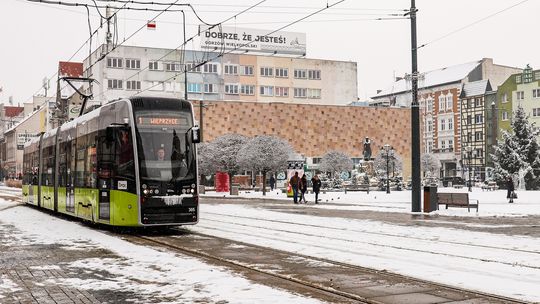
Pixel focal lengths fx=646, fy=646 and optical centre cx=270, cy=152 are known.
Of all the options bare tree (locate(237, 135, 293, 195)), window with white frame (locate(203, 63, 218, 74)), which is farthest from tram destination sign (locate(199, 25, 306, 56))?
bare tree (locate(237, 135, 293, 195))

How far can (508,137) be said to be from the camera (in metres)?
53.7

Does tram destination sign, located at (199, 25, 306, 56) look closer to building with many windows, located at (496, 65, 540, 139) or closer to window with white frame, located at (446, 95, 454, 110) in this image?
window with white frame, located at (446, 95, 454, 110)

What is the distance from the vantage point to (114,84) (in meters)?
81.3

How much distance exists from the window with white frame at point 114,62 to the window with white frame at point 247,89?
16613mm

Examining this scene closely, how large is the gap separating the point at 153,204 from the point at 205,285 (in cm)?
730

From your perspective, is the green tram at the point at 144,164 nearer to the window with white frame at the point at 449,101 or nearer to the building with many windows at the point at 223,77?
the building with many windows at the point at 223,77

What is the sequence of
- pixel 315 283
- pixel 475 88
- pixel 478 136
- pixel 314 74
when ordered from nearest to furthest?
pixel 315 283 < pixel 475 88 < pixel 478 136 < pixel 314 74

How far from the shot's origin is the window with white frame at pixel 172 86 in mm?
84881

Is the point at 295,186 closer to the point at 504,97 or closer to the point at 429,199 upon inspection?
the point at 429,199

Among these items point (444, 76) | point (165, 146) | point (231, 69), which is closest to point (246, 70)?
point (231, 69)

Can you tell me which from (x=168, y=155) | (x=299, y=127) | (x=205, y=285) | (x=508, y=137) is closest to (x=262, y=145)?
(x=508, y=137)

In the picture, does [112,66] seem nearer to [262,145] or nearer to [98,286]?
[262,145]

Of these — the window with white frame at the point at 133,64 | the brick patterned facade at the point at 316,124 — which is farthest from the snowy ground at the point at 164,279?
the window with white frame at the point at 133,64

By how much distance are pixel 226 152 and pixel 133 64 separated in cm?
3025
